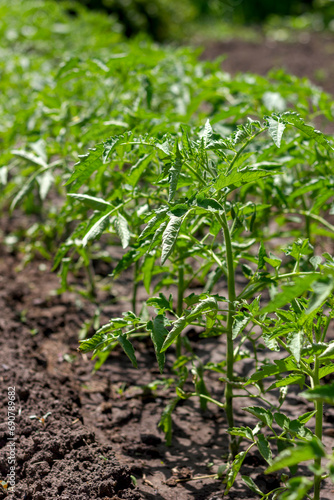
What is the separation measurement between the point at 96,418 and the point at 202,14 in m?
11.6

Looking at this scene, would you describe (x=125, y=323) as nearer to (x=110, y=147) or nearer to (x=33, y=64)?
(x=110, y=147)

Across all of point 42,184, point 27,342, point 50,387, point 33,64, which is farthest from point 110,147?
point 33,64

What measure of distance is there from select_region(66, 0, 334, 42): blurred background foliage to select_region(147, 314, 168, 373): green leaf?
852cm

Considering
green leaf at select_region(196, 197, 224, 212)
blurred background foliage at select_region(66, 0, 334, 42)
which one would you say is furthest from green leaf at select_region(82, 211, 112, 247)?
blurred background foliage at select_region(66, 0, 334, 42)

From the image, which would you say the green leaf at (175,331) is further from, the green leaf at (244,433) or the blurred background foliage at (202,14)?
the blurred background foliage at (202,14)

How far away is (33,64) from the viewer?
438 cm

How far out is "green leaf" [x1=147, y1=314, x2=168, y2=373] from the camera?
5.51 feet

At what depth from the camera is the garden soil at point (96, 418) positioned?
1.91 meters

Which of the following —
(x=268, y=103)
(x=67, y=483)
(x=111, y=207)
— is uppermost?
(x=268, y=103)

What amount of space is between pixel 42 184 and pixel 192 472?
1.45 metres

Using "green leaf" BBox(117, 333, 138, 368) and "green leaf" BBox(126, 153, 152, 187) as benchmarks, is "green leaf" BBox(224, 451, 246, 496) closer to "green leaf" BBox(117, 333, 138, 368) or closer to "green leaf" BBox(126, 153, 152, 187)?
"green leaf" BBox(117, 333, 138, 368)

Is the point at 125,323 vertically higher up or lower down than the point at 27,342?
higher up

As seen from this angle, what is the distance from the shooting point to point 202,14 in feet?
40.3

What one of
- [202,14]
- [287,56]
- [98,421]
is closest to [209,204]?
[98,421]
